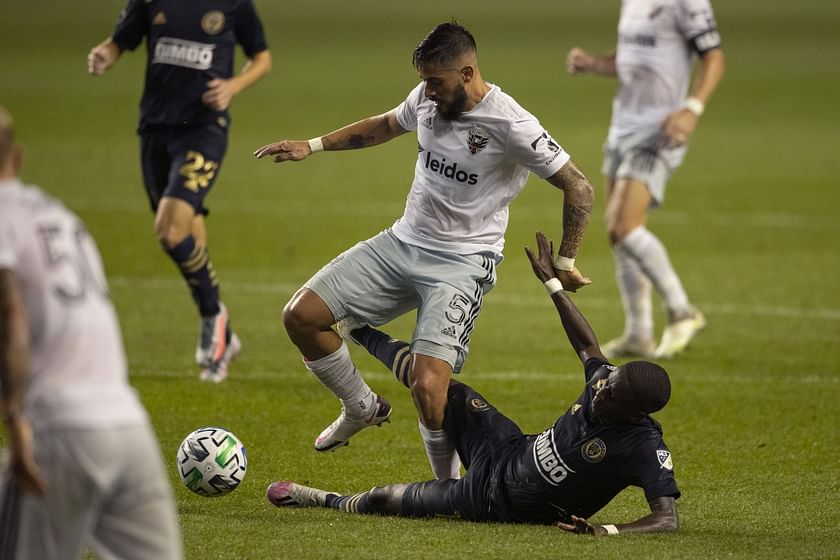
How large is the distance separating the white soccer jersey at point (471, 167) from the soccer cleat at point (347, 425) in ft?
2.90

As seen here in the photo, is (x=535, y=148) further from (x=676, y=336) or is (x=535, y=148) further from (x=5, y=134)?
(x=676, y=336)

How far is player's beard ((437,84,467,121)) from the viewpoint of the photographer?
7141 mm

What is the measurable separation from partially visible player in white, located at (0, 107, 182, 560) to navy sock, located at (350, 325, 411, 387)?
124 inches

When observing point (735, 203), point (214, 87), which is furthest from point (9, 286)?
point (735, 203)

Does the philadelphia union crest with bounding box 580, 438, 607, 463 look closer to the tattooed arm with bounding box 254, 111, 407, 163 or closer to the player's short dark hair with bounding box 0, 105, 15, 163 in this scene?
the tattooed arm with bounding box 254, 111, 407, 163

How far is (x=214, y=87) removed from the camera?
9.65 m

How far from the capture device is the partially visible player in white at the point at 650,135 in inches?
425

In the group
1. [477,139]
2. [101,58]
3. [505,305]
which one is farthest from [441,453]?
[505,305]

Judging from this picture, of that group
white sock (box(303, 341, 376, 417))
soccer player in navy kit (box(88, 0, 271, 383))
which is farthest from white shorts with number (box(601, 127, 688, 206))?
white sock (box(303, 341, 376, 417))

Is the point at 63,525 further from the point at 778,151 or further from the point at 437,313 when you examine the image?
the point at 778,151

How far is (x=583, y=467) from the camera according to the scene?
6.26 metres

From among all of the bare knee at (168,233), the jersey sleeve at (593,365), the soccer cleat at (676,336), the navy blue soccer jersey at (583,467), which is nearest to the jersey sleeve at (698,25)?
the soccer cleat at (676,336)

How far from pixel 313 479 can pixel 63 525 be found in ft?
10.9

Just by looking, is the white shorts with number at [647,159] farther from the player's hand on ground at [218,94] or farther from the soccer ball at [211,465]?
the soccer ball at [211,465]
